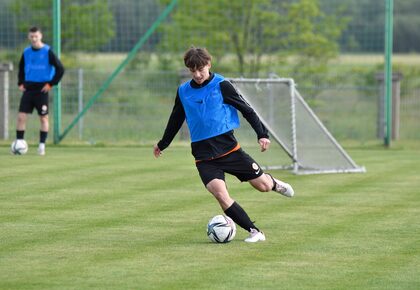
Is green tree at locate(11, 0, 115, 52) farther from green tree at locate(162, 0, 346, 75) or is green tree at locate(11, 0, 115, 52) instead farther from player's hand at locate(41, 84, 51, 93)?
player's hand at locate(41, 84, 51, 93)

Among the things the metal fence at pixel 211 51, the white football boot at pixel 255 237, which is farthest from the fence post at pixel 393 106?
the white football boot at pixel 255 237

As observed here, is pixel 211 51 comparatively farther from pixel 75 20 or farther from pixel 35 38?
pixel 35 38

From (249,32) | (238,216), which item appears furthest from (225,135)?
(249,32)

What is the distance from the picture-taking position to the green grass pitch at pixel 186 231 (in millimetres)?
7980

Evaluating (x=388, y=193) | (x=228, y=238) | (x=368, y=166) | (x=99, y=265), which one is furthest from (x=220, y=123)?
(x=368, y=166)

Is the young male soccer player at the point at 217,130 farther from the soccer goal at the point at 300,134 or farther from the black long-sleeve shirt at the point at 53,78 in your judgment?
the black long-sleeve shirt at the point at 53,78

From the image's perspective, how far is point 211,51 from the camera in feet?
80.9

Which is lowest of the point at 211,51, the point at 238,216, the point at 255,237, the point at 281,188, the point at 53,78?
the point at 255,237

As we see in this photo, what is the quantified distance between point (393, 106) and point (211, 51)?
4397mm

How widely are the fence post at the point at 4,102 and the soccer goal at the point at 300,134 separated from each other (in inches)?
289

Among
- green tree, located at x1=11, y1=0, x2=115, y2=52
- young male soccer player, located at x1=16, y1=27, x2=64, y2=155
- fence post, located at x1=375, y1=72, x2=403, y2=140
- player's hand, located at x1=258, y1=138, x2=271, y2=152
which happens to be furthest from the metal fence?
player's hand, located at x1=258, y1=138, x2=271, y2=152

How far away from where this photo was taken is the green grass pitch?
7.98m

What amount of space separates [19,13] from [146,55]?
3053 mm

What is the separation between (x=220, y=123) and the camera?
9.85 metres
